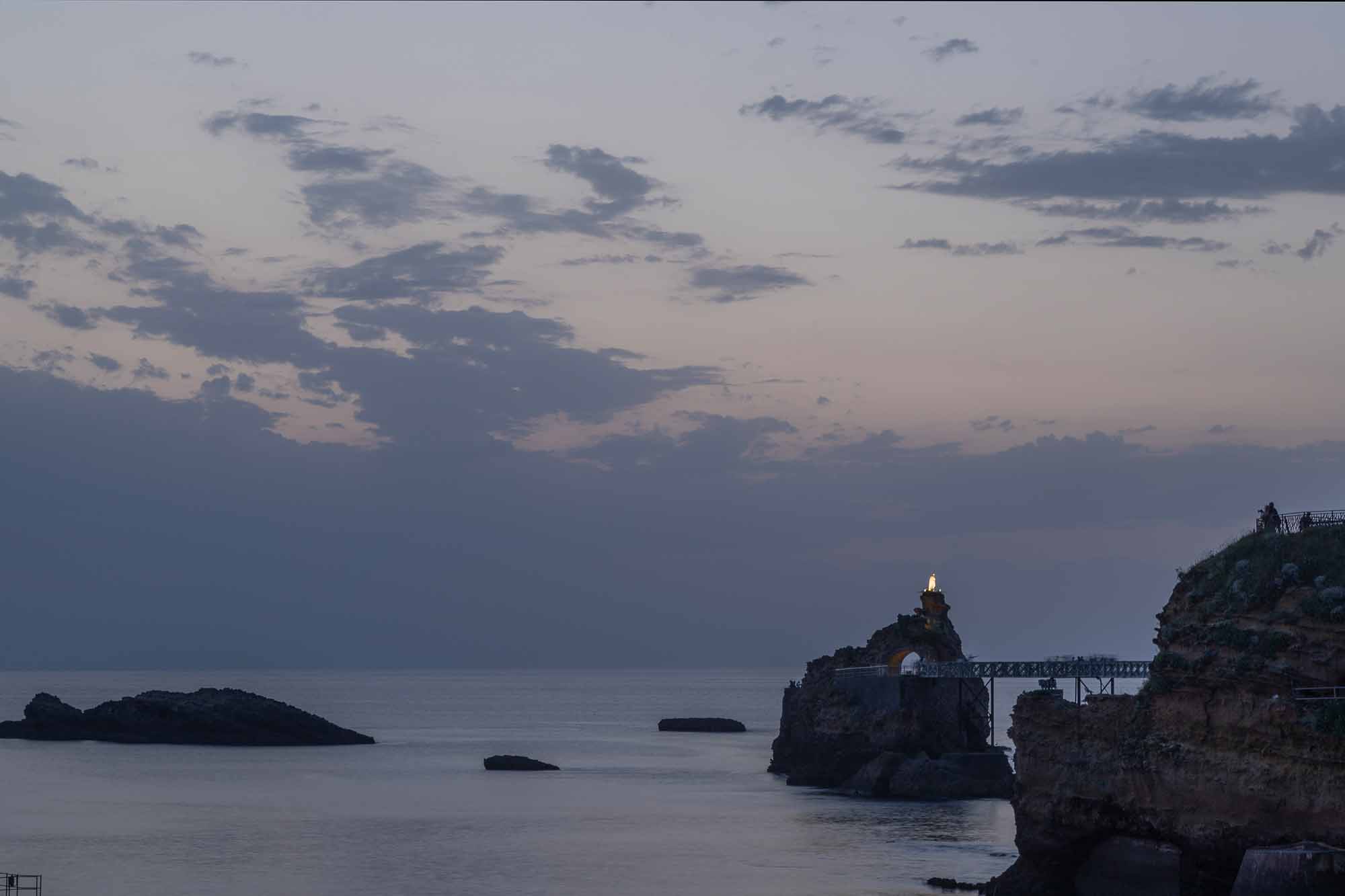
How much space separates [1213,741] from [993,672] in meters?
44.8

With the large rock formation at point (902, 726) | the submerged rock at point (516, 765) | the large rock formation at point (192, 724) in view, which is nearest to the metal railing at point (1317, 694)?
the large rock formation at point (902, 726)

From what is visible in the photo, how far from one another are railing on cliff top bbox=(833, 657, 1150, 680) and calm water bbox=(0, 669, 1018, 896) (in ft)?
23.9

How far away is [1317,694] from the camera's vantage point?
43.8 m

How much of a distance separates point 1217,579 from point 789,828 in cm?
3381

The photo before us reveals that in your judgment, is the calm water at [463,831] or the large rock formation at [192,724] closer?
the calm water at [463,831]

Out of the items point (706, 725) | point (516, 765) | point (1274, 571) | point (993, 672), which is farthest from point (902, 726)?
point (706, 725)

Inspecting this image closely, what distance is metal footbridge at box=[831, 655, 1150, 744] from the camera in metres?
81.5

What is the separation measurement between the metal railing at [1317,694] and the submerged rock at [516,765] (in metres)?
80.0

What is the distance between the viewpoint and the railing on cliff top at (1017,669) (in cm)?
8194

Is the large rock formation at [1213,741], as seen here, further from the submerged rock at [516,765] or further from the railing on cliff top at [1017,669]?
the submerged rock at [516,765]

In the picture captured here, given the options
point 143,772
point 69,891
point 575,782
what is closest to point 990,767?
point 575,782

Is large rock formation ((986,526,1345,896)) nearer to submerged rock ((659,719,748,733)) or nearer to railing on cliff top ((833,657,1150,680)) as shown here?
railing on cliff top ((833,657,1150,680))

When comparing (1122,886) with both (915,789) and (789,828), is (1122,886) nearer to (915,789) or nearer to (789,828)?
(789,828)

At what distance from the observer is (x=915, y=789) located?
91562 mm
